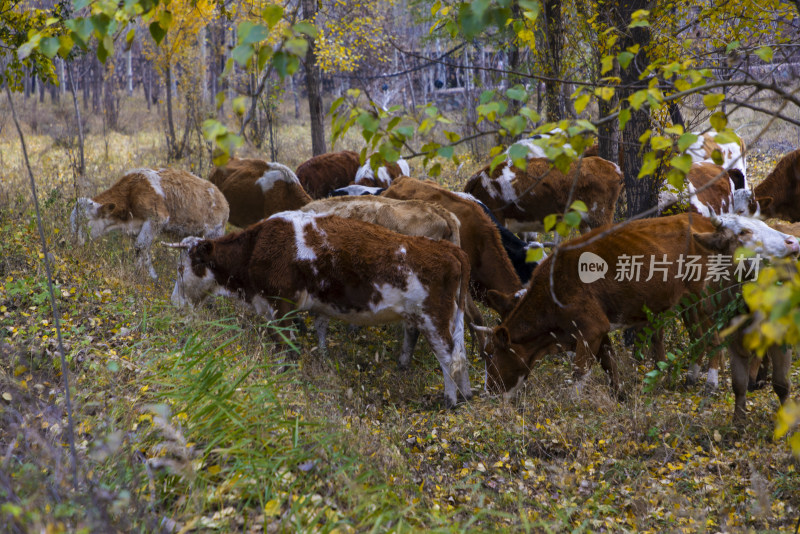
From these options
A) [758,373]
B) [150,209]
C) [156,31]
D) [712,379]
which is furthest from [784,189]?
[156,31]

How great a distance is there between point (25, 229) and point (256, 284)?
147 inches

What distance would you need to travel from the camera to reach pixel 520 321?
6574mm

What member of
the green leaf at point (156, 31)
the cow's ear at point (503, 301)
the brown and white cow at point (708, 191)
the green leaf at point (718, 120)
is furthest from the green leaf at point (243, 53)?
the brown and white cow at point (708, 191)

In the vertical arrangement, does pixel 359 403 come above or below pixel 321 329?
below

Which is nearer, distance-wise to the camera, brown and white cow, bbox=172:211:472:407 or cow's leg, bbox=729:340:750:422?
cow's leg, bbox=729:340:750:422

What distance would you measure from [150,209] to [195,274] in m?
2.74

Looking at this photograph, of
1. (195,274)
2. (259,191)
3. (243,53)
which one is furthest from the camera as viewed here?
(259,191)

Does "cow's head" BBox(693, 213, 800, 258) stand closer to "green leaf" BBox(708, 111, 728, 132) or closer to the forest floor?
the forest floor

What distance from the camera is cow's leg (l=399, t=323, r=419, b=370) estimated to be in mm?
7531

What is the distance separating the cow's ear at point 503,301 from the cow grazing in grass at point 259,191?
4.93m

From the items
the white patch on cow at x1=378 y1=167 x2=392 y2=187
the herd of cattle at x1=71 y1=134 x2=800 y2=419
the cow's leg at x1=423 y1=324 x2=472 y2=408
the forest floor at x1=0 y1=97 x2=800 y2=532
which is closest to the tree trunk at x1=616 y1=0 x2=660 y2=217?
the herd of cattle at x1=71 y1=134 x2=800 y2=419

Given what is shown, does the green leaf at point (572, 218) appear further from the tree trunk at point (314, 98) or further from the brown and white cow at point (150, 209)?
the tree trunk at point (314, 98)

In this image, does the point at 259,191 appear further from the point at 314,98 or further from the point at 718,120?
the point at 718,120

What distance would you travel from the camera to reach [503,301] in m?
7.06
